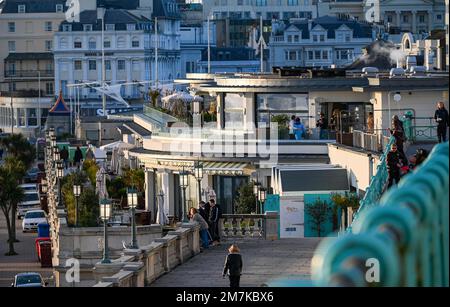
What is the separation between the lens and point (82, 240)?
31.0 metres

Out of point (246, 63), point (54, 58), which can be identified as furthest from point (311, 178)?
point (54, 58)

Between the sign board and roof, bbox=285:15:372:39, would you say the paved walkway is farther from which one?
roof, bbox=285:15:372:39

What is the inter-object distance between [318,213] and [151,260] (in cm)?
1041

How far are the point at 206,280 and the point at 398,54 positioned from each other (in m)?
40.8

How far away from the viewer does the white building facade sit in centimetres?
11825

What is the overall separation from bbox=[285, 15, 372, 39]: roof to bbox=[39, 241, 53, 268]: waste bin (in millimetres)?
77374

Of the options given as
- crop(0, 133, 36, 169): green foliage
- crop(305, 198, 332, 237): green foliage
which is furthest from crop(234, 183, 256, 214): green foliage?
→ crop(0, 133, 36, 169): green foliage

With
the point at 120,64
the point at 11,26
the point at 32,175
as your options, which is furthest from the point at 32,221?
the point at 11,26

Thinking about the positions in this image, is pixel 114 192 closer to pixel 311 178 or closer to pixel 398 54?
pixel 311 178

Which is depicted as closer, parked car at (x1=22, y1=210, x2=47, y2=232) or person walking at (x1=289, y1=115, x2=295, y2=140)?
person walking at (x1=289, y1=115, x2=295, y2=140)

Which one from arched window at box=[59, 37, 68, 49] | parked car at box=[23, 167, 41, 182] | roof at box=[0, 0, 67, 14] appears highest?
roof at box=[0, 0, 67, 14]

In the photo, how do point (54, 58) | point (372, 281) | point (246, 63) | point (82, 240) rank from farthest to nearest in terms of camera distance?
point (54, 58) < point (246, 63) < point (82, 240) < point (372, 281)

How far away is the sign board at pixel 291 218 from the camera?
28.9 m

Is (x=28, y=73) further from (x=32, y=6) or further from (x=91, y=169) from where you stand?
(x=91, y=169)
